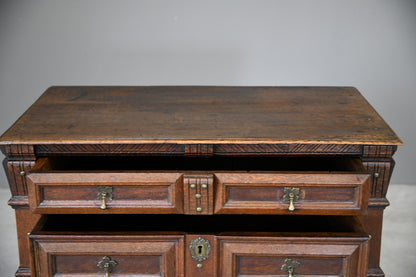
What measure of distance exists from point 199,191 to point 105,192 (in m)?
0.21

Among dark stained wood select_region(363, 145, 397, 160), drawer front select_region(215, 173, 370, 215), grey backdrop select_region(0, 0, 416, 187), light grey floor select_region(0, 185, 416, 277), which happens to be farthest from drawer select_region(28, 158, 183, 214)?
grey backdrop select_region(0, 0, 416, 187)

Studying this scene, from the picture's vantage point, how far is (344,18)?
2324 mm

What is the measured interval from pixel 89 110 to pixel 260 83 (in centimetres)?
84

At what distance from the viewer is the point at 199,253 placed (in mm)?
1584

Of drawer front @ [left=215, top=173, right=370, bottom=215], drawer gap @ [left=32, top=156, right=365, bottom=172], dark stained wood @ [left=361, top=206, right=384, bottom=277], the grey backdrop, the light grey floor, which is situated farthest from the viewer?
the grey backdrop

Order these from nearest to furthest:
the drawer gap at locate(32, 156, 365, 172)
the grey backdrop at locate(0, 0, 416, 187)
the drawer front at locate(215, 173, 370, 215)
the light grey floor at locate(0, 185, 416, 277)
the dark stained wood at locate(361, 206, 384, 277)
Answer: the drawer front at locate(215, 173, 370, 215) < the dark stained wood at locate(361, 206, 384, 277) < the drawer gap at locate(32, 156, 365, 172) < the light grey floor at locate(0, 185, 416, 277) < the grey backdrop at locate(0, 0, 416, 187)

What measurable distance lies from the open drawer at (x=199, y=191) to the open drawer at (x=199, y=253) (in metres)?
0.06

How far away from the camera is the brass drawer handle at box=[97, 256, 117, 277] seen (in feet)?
5.22

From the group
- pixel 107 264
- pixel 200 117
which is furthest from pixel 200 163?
pixel 107 264

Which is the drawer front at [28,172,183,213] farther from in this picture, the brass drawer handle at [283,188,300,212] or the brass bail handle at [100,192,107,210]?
the brass drawer handle at [283,188,300,212]

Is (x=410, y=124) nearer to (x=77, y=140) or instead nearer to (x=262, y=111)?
(x=262, y=111)

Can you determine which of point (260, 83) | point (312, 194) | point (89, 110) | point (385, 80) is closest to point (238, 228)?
point (312, 194)

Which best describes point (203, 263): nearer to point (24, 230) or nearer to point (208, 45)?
point (24, 230)

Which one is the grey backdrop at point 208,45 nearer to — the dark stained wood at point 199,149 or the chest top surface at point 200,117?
the chest top surface at point 200,117
